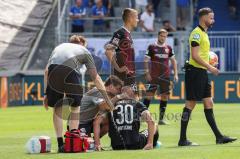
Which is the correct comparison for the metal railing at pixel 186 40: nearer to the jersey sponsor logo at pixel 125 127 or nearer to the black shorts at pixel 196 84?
the black shorts at pixel 196 84

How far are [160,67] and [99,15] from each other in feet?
35.5

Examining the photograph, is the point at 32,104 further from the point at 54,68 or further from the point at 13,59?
the point at 54,68

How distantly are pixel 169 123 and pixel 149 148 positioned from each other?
7.74 m

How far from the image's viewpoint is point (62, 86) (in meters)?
14.7

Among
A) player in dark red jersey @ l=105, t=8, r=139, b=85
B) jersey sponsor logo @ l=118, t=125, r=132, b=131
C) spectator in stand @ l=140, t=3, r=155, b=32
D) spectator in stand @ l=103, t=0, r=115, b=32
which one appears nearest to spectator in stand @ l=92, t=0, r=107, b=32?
spectator in stand @ l=103, t=0, r=115, b=32

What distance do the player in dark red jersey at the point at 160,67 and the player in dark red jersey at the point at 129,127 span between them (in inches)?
274

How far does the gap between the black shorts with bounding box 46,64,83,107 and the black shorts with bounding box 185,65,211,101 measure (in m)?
2.03

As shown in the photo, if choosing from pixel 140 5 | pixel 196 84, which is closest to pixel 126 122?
pixel 196 84

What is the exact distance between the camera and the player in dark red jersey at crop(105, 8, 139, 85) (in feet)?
53.5

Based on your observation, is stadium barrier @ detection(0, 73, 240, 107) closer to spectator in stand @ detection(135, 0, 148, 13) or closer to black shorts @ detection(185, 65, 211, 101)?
spectator in stand @ detection(135, 0, 148, 13)

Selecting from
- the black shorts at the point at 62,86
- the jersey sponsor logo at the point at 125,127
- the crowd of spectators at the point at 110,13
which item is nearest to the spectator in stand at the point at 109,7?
the crowd of spectators at the point at 110,13

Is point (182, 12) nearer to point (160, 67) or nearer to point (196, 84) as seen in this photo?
point (160, 67)

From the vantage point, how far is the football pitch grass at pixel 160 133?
13.2 meters

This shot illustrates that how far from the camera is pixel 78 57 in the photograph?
1464cm
